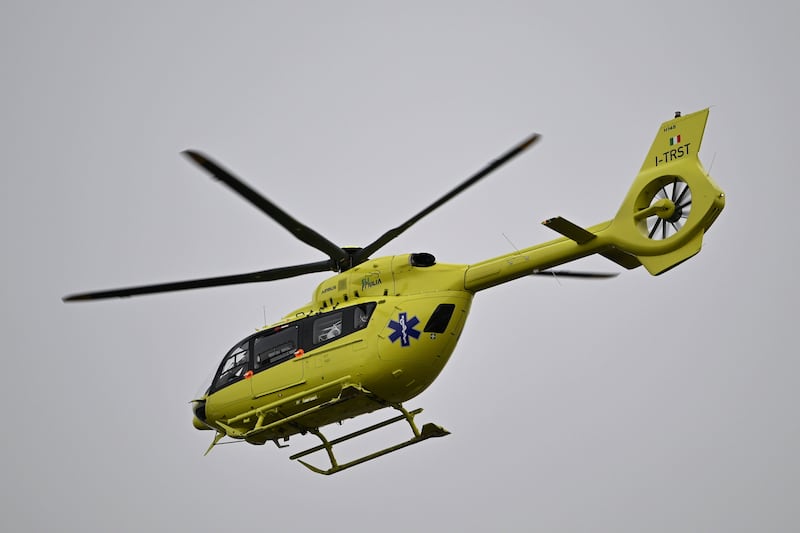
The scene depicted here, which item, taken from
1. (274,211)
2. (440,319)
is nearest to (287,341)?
(440,319)

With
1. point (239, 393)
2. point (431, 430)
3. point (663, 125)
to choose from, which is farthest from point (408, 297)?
point (663, 125)

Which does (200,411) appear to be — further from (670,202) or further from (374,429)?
(670,202)

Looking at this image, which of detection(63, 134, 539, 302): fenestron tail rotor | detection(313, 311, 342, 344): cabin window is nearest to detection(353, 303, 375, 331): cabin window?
detection(313, 311, 342, 344): cabin window

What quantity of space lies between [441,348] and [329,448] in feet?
11.8

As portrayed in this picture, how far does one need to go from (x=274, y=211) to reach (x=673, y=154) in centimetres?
697

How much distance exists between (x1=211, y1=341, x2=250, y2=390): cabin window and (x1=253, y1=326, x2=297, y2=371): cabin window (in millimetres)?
356

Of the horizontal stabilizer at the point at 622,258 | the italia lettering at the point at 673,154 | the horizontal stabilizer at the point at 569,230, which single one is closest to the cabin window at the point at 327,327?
the horizontal stabilizer at the point at 569,230

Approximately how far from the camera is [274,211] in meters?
18.1

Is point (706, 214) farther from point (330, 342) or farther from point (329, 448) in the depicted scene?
point (329, 448)

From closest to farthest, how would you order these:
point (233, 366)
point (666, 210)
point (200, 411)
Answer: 1. point (666, 210)
2. point (233, 366)
3. point (200, 411)

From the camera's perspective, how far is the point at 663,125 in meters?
17.9

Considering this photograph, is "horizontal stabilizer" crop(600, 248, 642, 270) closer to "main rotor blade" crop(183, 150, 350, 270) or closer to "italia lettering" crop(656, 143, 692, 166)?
"italia lettering" crop(656, 143, 692, 166)

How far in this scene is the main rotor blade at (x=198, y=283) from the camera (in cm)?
1956

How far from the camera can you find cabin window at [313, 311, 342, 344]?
20188mm
